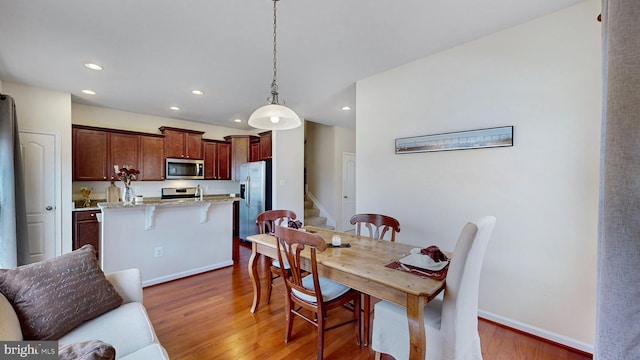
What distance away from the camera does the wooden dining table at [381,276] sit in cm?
131

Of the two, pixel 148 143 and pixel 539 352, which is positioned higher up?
pixel 148 143

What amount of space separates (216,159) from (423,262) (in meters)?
5.21

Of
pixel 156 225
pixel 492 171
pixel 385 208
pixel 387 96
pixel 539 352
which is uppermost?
pixel 387 96

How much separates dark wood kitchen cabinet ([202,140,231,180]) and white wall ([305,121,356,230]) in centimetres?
208

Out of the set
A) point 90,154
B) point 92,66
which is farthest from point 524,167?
point 90,154

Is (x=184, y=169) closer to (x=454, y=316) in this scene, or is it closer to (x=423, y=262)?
(x=423, y=262)

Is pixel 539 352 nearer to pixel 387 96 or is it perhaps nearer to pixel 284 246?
pixel 284 246

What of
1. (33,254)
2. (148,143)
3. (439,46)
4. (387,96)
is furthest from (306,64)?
(33,254)

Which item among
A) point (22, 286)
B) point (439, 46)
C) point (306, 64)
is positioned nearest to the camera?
point (22, 286)

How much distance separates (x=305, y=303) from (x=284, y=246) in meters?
0.46

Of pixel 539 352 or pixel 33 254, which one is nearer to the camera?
pixel 539 352

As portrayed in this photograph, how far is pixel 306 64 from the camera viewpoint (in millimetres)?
2818

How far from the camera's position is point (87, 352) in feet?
2.49

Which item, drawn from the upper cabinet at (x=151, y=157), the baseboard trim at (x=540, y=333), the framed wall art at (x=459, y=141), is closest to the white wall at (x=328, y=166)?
the framed wall art at (x=459, y=141)
